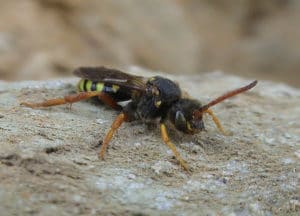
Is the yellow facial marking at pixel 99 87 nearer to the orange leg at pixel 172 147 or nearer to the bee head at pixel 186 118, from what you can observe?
the bee head at pixel 186 118

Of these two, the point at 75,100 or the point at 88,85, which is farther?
the point at 88,85

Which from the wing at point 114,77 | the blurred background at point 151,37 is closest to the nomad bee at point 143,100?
the wing at point 114,77

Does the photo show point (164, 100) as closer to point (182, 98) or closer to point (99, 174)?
point (182, 98)

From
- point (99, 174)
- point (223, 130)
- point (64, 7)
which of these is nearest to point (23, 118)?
point (99, 174)

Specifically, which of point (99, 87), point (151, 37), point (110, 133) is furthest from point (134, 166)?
point (151, 37)

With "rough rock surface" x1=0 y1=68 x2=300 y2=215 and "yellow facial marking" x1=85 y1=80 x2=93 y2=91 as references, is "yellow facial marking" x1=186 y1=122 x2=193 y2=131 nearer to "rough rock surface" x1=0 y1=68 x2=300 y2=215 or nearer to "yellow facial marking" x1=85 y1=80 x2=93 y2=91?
"rough rock surface" x1=0 y1=68 x2=300 y2=215

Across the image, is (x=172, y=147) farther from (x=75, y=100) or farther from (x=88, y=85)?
(x=88, y=85)
